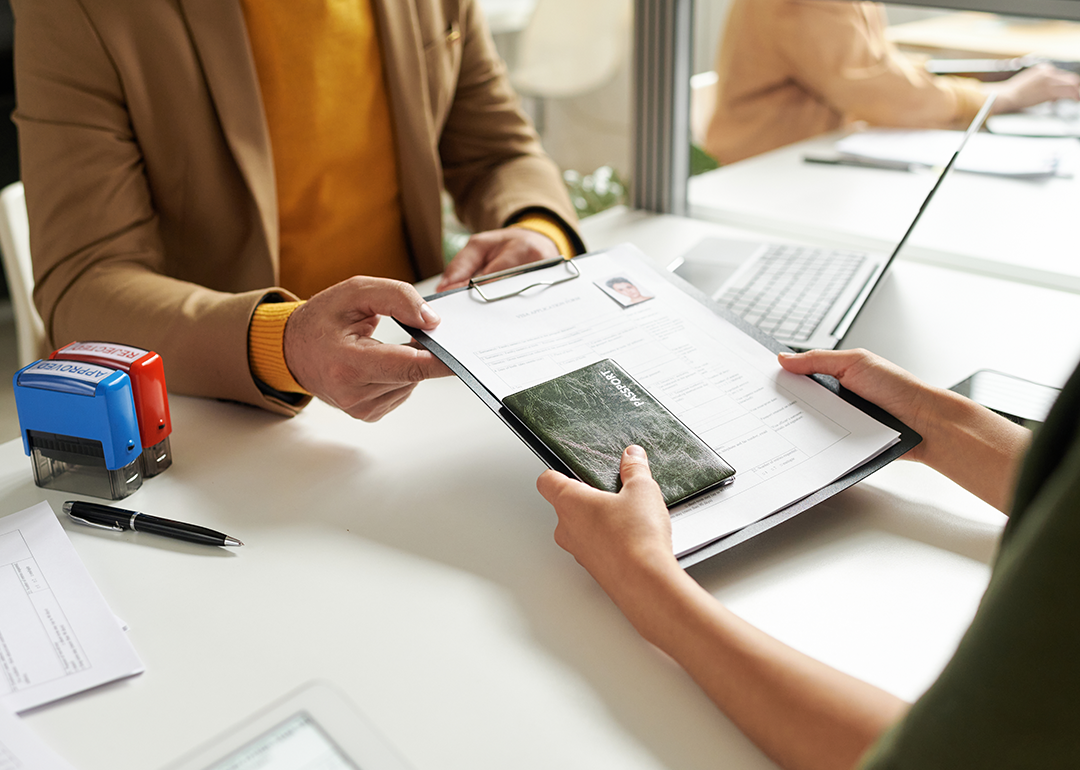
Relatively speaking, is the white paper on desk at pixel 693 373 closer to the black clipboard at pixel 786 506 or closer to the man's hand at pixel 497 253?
the black clipboard at pixel 786 506

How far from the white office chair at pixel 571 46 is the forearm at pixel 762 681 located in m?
3.44

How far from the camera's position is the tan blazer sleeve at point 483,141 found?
4.44 feet

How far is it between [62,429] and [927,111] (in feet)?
5.92

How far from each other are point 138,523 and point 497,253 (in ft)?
1.88

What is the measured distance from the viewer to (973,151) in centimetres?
160

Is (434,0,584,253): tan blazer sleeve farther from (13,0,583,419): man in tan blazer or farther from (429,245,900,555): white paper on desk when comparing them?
(429,245,900,555): white paper on desk

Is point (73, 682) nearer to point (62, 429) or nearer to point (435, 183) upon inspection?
point (62, 429)

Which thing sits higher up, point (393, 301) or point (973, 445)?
point (393, 301)

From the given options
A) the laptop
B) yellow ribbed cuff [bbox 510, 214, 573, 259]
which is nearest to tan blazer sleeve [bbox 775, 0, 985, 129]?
the laptop

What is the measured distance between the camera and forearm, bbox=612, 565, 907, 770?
1.58ft


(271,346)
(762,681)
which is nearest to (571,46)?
(271,346)

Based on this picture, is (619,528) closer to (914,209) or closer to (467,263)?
(467,263)

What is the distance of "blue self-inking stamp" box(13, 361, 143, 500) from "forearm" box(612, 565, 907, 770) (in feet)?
1.47

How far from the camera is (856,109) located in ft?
6.42
